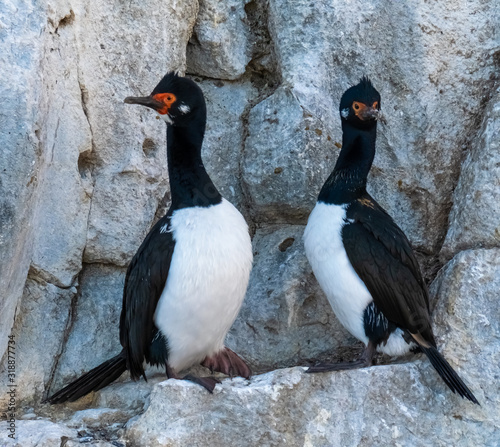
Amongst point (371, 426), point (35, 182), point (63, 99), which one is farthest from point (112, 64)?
point (371, 426)

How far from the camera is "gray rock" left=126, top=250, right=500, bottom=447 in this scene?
3637 mm

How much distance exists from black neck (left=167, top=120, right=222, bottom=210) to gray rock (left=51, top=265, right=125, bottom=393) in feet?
2.03

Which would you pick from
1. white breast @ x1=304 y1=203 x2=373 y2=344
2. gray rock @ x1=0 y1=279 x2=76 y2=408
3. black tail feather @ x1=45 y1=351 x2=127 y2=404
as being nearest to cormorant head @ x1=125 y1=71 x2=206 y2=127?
white breast @ x1=304 y1=203 x2=373 y2=344

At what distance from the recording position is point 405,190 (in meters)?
4.75

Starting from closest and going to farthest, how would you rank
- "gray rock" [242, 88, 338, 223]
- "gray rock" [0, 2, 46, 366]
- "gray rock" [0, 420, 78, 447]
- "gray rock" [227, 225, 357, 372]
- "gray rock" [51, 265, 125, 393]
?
"gray rock" [0, 420, 78, 447], "gray rock" [0, 2, 46, 366], "gray rock" [51, 265, 125, 393], "gray rock" [227, 225, 357, 372], "gray rock" [242, 88, 338, 223]

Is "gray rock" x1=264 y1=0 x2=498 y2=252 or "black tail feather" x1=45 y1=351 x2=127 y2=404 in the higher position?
"gray rock" x1=264 y1=0 x2=498 y2=252

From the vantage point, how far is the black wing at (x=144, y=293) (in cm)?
396

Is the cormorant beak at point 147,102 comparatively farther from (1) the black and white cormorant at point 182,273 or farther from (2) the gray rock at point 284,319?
(2) the gray rock at point 284,319

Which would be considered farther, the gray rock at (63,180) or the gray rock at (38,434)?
the gray rock at (63,180)

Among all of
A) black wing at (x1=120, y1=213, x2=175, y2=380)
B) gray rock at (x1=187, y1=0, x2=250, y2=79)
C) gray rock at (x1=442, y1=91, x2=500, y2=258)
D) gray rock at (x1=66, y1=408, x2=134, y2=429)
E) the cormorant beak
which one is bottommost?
gray rock at (x1=66, y1=408, x2=134, y2=429)

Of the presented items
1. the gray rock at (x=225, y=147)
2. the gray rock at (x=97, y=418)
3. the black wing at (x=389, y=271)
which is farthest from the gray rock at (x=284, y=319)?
the gray rock at (x=97, y=418)

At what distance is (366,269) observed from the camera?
4.05 m

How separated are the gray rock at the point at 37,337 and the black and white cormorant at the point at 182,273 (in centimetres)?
15

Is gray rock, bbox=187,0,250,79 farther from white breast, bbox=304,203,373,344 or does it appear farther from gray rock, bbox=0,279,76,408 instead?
gray rock, bbox=0,279,76,408
